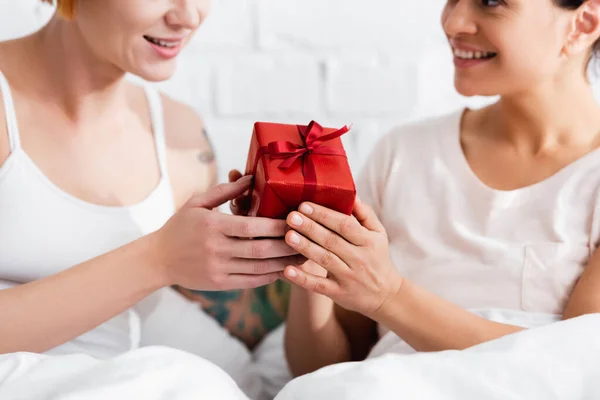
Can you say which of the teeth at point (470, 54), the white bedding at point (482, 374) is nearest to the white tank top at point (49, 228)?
the white bedding at point (482, 374)

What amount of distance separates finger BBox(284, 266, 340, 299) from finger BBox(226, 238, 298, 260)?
0.9 inches

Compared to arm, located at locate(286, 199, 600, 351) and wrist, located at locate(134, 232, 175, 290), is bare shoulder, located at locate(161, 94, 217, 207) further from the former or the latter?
arm, located at locate(286, 199, 600, 351)

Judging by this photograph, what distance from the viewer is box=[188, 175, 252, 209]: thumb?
0.89 m

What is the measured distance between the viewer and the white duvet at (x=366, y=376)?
68cm

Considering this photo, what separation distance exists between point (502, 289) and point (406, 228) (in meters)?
0.18

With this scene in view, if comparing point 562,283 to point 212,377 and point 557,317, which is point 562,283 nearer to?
point 557,317

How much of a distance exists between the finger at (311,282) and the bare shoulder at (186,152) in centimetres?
38

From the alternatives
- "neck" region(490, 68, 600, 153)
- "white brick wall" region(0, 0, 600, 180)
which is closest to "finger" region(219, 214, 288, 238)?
"neck" region(490, 68, 600, 153)

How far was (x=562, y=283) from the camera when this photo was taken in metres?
1.03

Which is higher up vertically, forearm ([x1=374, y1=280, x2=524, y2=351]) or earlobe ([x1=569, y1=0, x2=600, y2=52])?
earlobe ([x1=569, y1=0, x2=600, y2=52])

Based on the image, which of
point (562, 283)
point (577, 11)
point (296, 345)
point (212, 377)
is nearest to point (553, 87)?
point (577, 11)

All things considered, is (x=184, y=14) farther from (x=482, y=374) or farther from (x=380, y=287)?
(x=482, y=374)

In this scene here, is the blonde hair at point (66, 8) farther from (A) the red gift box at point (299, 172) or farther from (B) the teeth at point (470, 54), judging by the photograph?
(B) the teeth at point (470, 54)

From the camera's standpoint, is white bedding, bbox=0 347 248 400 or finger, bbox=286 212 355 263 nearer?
white bedding, bbox=0 347 248 400
